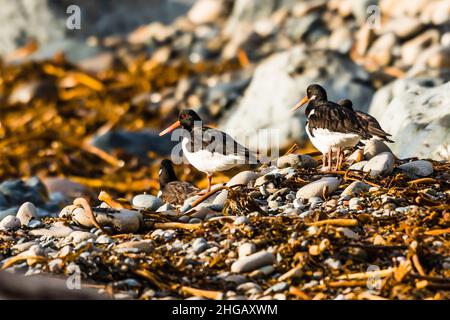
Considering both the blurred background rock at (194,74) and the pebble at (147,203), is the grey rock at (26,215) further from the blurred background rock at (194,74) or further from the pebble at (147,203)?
the blurred background rock at (194,74)

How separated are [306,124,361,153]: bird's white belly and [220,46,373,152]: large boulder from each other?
4.18 meters

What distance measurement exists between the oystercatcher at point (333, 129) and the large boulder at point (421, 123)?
915 mm

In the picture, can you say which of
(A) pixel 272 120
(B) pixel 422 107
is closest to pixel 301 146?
(A) pixel 272 120

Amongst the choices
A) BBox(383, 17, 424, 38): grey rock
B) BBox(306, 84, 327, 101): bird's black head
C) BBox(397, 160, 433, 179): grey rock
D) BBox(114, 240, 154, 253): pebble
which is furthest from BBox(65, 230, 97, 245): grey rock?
BBox(383, 17, 424, 38): grey rock

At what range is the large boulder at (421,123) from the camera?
780 cm

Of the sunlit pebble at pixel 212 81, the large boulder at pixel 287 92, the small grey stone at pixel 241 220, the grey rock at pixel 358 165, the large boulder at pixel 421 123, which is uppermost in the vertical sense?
the sunlit pebble at pixel 212 81

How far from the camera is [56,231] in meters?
6.18

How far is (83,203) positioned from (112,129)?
8033mm

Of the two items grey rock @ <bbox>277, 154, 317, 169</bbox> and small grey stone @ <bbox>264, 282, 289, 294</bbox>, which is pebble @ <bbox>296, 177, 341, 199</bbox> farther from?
small grey stone @ <bbox>264, 282, 289, 294</bbox>

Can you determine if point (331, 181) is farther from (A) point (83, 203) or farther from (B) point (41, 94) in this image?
(B) point (41, 94)

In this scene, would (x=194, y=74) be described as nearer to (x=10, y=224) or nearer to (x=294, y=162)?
(x=294, y=162)

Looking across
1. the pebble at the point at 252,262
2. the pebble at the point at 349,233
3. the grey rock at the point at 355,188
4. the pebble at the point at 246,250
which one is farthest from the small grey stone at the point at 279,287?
the grey rock at the point at 355,188

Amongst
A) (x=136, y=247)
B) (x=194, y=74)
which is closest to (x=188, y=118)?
(x=136, y=247)
